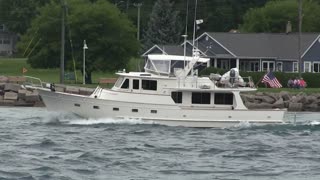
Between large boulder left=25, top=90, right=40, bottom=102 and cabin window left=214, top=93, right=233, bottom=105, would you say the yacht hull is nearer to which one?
cabin window left=214, top=93, right=233, bottom=105

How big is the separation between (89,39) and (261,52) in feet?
56.8

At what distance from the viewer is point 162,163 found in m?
29.8

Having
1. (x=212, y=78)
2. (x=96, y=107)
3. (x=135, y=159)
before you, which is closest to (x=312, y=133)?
(x=212, y=78)

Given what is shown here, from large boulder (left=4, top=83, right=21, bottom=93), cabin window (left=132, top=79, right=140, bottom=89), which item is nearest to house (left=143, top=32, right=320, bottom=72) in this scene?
large boulder (left=4, top=83, right=21, bottom=93)

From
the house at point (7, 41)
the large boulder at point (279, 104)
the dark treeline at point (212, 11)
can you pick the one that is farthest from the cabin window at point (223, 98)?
the house at point (7, 41)

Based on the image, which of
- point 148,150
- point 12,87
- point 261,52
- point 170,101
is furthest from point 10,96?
point 261,52

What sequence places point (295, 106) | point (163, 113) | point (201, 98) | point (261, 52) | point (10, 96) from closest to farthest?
point (163, 113) → point (201, 98) → point (295, 106) → point (10, 96) → point (261, 52)

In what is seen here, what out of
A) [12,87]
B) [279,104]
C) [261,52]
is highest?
[261,52]

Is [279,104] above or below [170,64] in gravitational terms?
below

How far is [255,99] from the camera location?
200 ft

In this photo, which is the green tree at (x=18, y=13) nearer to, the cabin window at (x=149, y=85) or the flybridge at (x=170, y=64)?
the flybridge at (x=170, y=64)

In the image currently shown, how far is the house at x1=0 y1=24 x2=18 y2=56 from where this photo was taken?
140875mm

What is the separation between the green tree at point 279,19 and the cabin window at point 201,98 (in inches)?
2546

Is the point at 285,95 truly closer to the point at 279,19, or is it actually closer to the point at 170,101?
the point at 170,101
